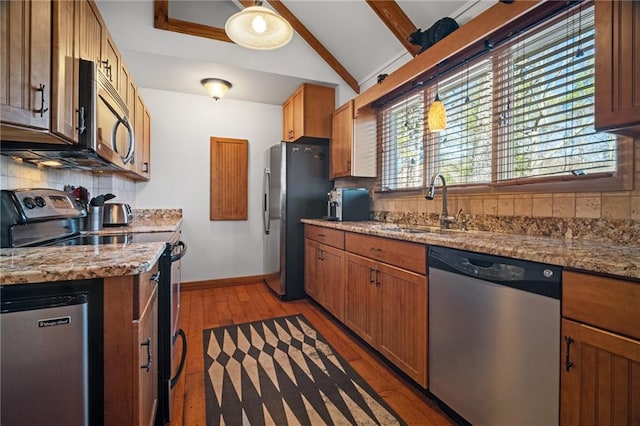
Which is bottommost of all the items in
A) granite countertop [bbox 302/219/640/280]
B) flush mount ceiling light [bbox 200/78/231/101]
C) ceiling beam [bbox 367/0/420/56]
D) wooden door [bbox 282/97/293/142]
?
granite countertop [bbox 302/219/640/280]

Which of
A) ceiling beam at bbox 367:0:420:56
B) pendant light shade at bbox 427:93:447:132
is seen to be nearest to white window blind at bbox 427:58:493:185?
pendant light shade at bbox 427:93:447:132

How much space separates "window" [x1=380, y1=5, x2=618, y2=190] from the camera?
4.80ft

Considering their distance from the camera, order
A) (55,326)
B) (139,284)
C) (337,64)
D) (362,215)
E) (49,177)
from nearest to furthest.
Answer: (55,326)
(139,284)
(49,177)
(362,215)
(337,64)

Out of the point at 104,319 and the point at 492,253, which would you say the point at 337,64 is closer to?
the point at 492,253

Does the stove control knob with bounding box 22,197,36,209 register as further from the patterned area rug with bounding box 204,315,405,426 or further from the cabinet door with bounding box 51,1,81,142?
the patterned area rug with bounding box 204,315,405,426

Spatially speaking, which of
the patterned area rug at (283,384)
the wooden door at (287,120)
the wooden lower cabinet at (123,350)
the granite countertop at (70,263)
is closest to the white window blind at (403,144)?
the wooden door at (287,120)

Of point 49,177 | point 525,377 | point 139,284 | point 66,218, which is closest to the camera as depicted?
point 139,284

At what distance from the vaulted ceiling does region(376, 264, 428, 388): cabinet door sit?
6.22 ft

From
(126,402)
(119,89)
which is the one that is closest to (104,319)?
(126,402)

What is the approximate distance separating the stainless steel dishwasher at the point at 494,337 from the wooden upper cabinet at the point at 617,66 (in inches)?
23.9

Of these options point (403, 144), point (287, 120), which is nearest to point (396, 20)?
point (403, 144)

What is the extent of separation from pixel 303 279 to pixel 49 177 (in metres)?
2.38

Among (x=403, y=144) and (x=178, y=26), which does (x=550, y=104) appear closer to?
(x=403, y=144)

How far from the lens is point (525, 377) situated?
1146 mm
